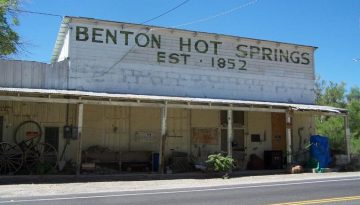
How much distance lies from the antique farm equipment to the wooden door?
1131 cm

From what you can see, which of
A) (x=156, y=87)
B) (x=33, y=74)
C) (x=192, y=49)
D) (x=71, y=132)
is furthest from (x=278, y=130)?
(x=33, y=74)

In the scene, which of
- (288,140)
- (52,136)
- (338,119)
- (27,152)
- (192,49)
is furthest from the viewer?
(338,119)

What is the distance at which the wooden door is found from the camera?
25266 millimetres

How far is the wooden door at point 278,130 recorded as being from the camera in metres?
25.3

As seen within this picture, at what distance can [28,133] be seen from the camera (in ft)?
65.8

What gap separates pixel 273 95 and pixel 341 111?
133 inches

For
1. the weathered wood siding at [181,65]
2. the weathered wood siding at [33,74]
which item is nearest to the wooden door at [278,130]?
the weathered wood siding at [181,65]

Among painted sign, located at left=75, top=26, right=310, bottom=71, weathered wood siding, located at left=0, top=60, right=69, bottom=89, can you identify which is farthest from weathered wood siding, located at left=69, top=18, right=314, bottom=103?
weathered wood siding, located at left=0, top=60, right=69, bottom=89

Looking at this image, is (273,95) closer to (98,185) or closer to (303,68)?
(303,68)

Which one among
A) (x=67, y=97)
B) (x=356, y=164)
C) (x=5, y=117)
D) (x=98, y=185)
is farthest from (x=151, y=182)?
(x=356, y=164)

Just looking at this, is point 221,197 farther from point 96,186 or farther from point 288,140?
point 288,140

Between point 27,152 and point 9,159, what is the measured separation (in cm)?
79

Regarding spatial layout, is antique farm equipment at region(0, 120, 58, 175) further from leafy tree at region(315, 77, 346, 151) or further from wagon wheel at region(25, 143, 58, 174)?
leafy tree at region(315, 77, 346, 151)

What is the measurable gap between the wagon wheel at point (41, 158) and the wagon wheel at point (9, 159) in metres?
0.35
